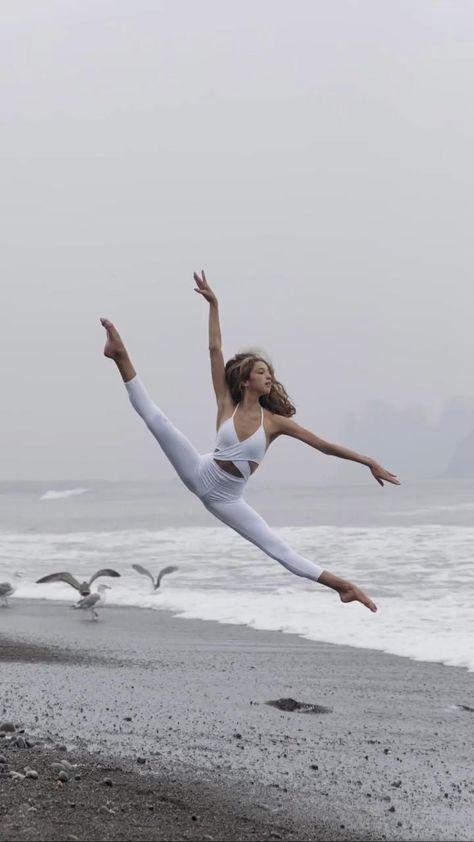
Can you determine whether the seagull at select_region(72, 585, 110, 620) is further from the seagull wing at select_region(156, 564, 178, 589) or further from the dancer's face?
the dancer's face

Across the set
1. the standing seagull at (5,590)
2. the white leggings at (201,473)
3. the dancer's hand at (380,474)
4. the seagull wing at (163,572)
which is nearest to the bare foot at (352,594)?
the white leggings at (201,473)

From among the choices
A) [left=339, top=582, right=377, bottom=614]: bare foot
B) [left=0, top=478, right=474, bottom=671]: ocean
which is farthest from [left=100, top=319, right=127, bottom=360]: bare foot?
[left=0, top=478, right=474, bottom=671]: ocean

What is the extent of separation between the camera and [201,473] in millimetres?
6188

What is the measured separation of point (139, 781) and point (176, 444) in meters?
2.65

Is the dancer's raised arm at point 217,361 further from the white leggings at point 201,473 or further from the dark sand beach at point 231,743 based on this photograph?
the dark sand beach at point 231,743

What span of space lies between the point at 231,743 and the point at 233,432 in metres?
3.58

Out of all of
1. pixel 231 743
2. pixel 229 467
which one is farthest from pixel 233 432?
pixel 231 743

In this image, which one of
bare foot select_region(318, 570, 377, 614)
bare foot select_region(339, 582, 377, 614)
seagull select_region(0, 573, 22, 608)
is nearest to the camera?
bare foot select_region(318, 570, 377, 614)

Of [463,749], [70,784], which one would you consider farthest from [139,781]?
[463,749]

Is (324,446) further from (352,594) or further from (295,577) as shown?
(295,577)

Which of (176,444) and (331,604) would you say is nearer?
(176,444)

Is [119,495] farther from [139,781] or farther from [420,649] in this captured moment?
[139,781]

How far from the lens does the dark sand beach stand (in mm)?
6730

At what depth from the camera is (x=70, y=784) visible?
282 inches
